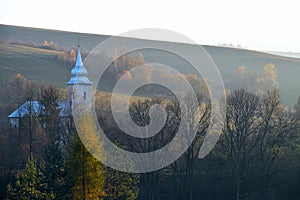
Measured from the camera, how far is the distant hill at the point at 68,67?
257 ft

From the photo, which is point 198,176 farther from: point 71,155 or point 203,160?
point 71,155

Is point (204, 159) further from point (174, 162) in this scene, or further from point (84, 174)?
point (84, 174)

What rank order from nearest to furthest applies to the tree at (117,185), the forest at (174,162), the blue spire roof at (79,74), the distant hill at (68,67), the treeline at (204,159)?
1. the forest at (174,162)
2. the tree at (117,185)
3. the treeline at (204,159)
4. the blue spire roof at (79,74)
5. the distant hill at (68,67)

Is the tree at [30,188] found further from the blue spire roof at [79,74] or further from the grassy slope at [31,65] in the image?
the grassy slope at [31,65]

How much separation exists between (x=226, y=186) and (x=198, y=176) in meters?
2.36

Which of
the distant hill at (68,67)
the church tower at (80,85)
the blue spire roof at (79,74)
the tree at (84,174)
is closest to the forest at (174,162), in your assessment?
the tree at (84,174)

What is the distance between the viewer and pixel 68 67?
272ft

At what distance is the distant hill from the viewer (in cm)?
7819

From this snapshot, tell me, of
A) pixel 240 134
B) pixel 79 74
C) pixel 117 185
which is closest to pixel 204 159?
pixel 240 134

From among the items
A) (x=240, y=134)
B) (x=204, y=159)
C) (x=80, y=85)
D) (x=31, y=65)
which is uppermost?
(x=31, y=65)

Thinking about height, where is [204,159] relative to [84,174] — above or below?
above

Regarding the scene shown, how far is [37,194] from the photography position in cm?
2998

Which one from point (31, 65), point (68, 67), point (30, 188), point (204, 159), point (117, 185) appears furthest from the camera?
point (68, 67)

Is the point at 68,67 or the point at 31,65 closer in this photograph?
the point at 31,65
